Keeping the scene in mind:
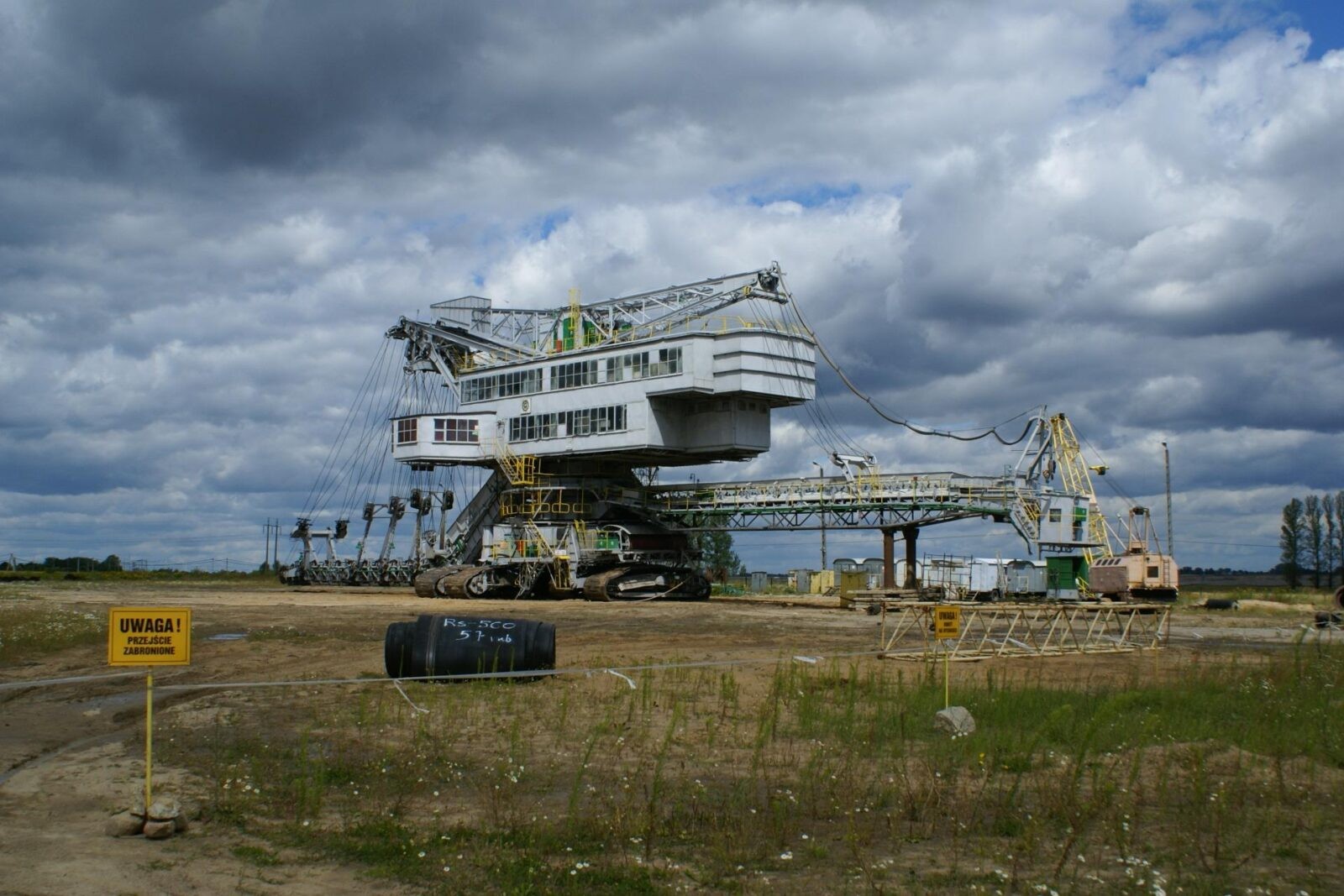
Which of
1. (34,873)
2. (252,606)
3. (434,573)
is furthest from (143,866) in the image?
(434,573)

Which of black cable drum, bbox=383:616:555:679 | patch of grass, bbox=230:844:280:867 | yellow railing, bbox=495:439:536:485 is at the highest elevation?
yellow railing, bbox=495:439:536:485

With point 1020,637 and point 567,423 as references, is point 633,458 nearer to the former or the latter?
point 567,423

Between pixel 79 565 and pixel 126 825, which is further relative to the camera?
pixel 79 565

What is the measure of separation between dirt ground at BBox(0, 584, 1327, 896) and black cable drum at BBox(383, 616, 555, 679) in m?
1.82

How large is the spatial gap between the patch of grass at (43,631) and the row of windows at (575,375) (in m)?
23.6

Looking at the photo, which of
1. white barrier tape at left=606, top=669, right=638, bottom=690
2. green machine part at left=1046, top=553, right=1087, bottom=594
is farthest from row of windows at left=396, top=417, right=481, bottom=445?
white barrier tape at left=606, top=669, right=638, bottom=690

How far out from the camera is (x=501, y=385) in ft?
181

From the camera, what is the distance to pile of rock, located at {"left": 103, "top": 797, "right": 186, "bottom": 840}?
9.19 meters

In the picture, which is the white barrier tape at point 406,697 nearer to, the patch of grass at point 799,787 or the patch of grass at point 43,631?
the patch of grass at point 799,787

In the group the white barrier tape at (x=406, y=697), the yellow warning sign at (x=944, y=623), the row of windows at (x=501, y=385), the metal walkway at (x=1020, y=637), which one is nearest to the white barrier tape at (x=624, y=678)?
the white barrier tape at (x=406, y=697)

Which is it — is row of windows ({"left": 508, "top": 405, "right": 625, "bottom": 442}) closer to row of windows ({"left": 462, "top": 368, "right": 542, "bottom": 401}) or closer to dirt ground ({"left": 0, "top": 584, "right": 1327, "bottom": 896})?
row of windows ({"left": 462, "top": 368, "right": 542, "bottom": 401})

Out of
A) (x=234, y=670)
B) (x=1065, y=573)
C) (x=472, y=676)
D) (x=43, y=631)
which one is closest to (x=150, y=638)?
(x=472, y=676)

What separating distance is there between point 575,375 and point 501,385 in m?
4.86

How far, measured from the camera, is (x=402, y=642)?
1805cm
